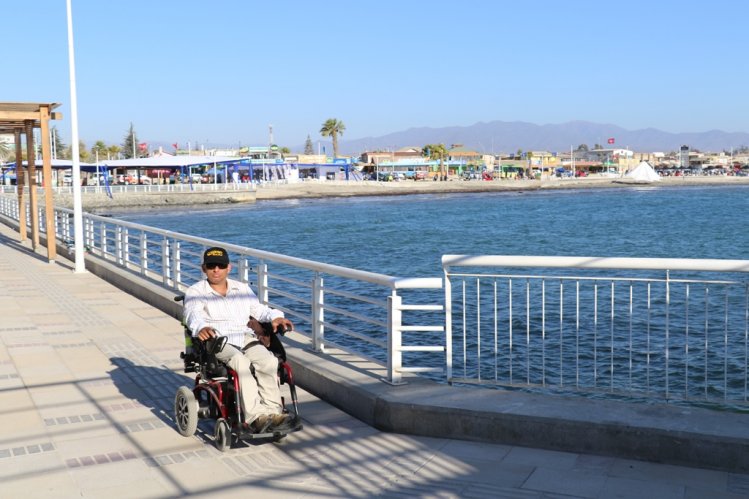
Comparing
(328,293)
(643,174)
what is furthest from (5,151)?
(643,174)

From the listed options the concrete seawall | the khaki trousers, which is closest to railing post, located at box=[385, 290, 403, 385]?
the concrete seawall

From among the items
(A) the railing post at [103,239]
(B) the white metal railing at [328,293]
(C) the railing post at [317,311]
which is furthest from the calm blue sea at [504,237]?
(A) the railing post at [103,239]

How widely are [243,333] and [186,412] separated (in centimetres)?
67

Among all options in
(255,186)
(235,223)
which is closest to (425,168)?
(255,186)

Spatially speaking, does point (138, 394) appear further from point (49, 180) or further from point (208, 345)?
point (49, 180)

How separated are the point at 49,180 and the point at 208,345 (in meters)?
13.6

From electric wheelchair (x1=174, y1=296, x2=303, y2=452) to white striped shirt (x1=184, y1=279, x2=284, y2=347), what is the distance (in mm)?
126

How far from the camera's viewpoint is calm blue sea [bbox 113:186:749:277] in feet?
128

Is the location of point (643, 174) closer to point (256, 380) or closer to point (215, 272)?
point (215, 272)

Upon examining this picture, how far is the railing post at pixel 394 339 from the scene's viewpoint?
619 centimetres

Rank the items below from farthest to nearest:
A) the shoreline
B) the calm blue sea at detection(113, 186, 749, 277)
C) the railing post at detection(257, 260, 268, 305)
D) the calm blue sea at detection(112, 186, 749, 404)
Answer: the shoreline < the calm blue sea at detection(113, 186, 749, 277) < the calm blue sea at detection(112, 186, 749, 404) < the railing post at detection(257, 260, 268, 305)

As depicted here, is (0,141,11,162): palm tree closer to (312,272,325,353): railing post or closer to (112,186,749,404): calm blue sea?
(112,186,749,404): calm blue sea

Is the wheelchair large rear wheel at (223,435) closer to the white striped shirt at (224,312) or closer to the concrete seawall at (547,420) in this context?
the white striped shirt at (224,312)

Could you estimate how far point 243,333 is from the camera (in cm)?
587
